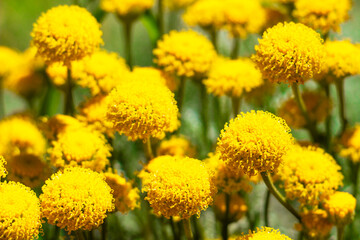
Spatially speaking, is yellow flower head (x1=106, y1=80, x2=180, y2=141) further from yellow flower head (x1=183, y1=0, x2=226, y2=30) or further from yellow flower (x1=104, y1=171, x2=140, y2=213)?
yellow flower head (x1=183, y1=0, x2=226, y2=30)

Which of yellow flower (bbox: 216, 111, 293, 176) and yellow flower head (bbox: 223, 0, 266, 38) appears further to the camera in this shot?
yellow flower head (bbox: 223, 0, 266, 38)

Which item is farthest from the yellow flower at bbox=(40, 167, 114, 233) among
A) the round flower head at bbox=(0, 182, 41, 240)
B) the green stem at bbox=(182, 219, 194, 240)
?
the green stem at bbox=(182, 219, 194, 240)

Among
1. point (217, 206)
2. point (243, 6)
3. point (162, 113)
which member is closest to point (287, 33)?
point (162, 113)

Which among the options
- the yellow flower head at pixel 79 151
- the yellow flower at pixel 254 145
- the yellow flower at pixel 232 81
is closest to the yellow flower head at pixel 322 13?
the yellow flower at pixel 232 81

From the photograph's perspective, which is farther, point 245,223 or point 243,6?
point 245,223

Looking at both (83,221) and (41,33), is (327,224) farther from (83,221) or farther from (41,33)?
(41,33)
